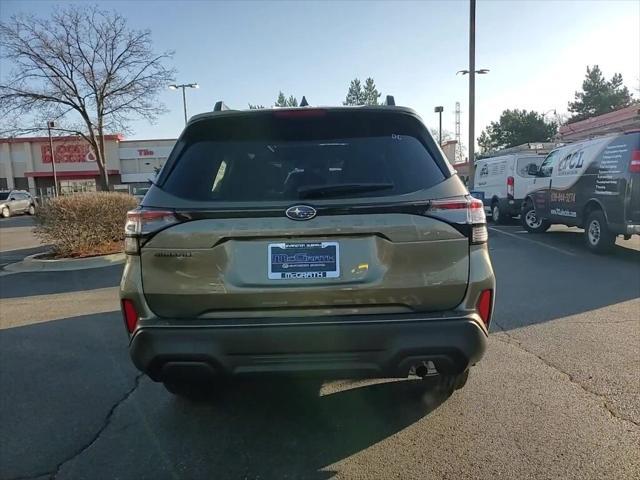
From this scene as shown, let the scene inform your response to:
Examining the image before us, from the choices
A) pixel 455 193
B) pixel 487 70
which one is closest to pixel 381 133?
pixel 455 193

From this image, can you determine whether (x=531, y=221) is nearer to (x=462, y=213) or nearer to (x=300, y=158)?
(x=462, y=213)

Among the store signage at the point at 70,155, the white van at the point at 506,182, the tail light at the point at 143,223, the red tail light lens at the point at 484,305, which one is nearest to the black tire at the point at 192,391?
the tail light at the point at 143,223

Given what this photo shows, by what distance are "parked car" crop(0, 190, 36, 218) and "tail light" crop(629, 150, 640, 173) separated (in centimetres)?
3184

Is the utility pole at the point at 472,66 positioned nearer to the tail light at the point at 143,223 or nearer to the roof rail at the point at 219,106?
the roof rail at the point at 219,106

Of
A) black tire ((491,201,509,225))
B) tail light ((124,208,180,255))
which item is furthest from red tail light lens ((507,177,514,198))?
tail light ((124,208,180,255))

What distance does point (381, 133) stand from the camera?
298 cm

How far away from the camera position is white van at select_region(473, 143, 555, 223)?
50.6 feet

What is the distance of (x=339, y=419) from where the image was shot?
3404 mm

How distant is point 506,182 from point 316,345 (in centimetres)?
1479

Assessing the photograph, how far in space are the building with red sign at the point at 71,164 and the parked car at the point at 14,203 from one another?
45.1 feet

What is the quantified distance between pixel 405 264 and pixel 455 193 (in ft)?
1.62

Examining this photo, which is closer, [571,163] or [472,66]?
[571,163]

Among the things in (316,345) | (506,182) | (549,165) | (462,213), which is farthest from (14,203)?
(462,213)

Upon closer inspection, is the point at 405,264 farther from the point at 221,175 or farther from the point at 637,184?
the point at 637,184
